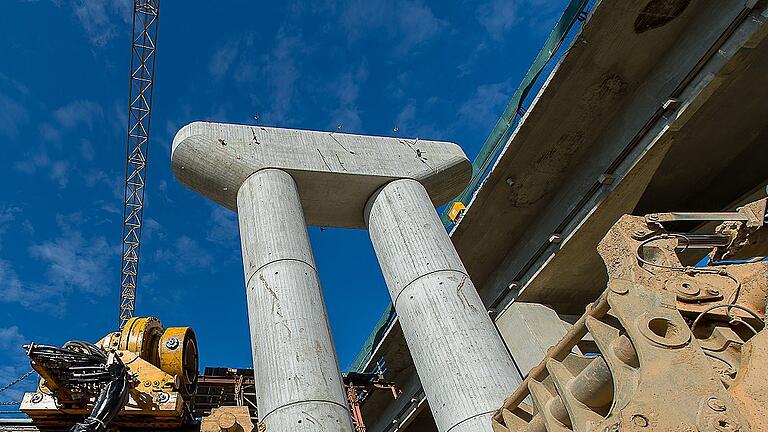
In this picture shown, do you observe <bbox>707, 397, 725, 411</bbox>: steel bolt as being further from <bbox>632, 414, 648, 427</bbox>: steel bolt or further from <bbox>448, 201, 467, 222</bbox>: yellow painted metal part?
<bbox>448, 201, 467, 222</bbox>: yellow painted metal part

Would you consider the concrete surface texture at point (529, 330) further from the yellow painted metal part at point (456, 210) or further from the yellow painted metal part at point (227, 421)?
the yellow painted metal part at point (227, 421)

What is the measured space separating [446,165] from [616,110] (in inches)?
163

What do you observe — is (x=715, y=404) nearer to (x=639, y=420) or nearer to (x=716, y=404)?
(x=716, y=404)

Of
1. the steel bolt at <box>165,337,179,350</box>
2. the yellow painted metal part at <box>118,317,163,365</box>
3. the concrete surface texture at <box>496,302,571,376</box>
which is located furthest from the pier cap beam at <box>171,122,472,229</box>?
the steel bolt at <box>165,337,179,350</box>

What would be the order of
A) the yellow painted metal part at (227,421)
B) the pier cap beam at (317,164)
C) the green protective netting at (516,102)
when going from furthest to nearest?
the green protective netting at (516,102) < the pier cap beam at (317,164) < the yellow painted metal part at (227,421)

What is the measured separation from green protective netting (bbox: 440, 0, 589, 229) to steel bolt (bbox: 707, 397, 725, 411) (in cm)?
944

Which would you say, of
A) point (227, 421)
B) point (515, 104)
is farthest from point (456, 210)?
point (227, 421)

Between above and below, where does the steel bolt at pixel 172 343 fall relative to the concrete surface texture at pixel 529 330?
above

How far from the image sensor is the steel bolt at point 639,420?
8.51 feet

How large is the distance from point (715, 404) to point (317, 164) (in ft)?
23.4

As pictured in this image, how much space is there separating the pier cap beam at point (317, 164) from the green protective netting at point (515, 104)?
8.79ft

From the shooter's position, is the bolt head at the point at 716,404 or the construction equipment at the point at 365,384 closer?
the bolt head at the point at 716,404

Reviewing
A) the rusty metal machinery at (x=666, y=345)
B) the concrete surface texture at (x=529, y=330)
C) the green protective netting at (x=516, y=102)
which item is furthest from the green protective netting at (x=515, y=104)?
the rusty metal machinery at (x=666, y=345)

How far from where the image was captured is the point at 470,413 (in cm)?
618
